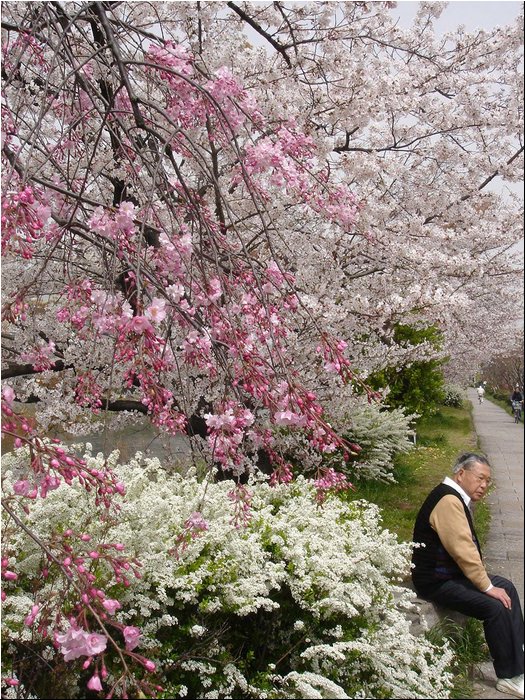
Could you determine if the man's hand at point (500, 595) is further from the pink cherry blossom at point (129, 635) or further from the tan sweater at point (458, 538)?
the pink cherry blossom at point (129, 635)

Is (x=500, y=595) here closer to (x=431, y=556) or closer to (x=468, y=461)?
(x=431, y=556)

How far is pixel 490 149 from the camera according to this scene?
5.84 metres

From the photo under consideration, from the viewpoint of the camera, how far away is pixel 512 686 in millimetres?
3021

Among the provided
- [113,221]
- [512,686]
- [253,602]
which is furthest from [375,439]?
[113,221]

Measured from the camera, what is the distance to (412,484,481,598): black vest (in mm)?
3387

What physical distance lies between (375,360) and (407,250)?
1.22 metres

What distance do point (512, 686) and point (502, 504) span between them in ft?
9.82

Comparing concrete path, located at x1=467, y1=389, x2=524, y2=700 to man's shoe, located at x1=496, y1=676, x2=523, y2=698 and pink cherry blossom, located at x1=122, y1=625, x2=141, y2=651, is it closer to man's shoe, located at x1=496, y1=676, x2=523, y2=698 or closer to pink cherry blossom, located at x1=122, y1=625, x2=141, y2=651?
man's shoe, located at x1=496, y1=676, x2=523, y2=698

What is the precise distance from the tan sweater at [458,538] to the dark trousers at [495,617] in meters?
0.07

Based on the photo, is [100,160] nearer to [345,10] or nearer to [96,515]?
[345,10]

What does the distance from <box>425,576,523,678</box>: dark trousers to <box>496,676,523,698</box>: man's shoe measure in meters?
0.02

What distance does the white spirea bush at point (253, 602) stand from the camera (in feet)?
8.68

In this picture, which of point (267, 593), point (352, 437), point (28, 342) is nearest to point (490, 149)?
point (352, 437)

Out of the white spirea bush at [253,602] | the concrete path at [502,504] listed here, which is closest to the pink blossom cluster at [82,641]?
the white spirea bush at [253,602]
